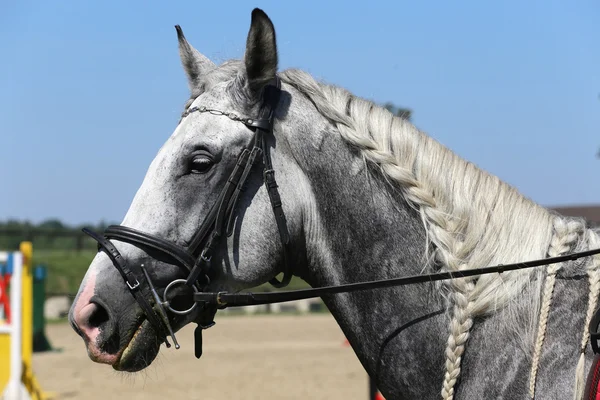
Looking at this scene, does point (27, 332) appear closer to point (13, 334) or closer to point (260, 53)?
point (13, 334)

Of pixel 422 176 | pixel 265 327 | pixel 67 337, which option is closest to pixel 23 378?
pixel 422 176

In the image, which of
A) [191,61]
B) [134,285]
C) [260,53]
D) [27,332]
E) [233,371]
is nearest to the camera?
[134,285]

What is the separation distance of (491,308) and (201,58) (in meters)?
1.62

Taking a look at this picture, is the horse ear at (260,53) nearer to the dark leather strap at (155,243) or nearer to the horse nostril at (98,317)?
the dark leather strap at (155,243)

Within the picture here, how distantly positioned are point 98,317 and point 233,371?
413 inches

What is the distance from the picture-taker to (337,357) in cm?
1448

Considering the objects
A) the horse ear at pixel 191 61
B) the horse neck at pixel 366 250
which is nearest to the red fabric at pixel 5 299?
the horse ear at pixel 191 61

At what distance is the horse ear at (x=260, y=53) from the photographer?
2.68 meters

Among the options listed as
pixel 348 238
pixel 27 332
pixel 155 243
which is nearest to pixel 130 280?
pixel 155 243

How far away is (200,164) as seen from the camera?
2.73 meters

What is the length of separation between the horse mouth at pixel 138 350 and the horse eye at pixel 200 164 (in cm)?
59

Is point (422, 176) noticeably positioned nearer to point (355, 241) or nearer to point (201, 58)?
point (355, 241)

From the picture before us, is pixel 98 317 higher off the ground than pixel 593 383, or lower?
lower

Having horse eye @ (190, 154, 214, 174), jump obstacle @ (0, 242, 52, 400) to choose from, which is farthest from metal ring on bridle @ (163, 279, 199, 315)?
jump obstacle @ (0, 242, 52, 400)
